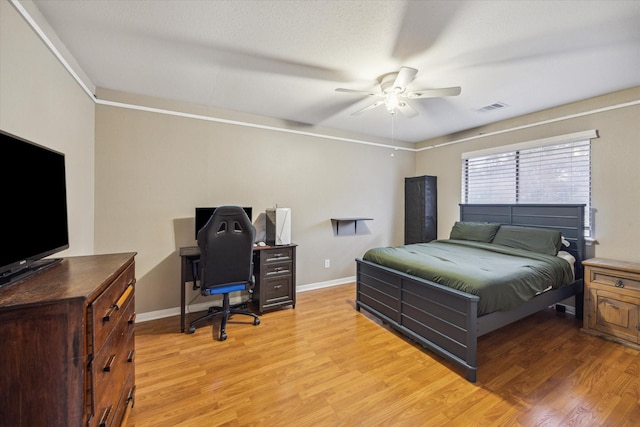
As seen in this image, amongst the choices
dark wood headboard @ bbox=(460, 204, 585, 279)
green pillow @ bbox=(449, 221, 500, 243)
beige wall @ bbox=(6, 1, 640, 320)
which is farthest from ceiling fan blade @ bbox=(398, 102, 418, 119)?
dark wood headboard @ bbox=(460, 204, 585, 279)

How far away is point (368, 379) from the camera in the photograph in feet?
6.64

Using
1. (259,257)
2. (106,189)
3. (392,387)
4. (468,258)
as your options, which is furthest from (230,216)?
(468,258)

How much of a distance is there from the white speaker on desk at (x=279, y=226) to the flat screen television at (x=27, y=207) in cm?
204

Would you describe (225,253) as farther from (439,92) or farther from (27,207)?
(439,92)

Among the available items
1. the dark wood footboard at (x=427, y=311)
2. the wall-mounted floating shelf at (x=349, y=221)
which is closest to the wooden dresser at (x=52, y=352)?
the dark wood footboard at (x=427, y=311)

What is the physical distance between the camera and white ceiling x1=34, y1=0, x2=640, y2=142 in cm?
168

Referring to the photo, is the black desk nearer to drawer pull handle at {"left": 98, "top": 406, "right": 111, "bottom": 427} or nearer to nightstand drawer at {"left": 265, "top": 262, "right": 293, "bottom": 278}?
nightstand drawer at {"left": 265, "top": 262, "right": 293, "bottom": 278}

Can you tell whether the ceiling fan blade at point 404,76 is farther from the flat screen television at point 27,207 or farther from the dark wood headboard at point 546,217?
the dark wood headboard at point 546,217

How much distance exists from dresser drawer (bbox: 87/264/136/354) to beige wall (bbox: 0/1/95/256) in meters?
0.55

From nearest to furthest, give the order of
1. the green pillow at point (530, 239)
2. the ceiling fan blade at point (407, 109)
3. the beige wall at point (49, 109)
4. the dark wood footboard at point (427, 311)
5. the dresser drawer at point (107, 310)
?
the dresser drawer at point (107, 310), the beige wall at point (49, 109), the dark wood footboard at point (427, 311), the ceiling fan blade at point (407, 109), the green pillow at point (530, 239)

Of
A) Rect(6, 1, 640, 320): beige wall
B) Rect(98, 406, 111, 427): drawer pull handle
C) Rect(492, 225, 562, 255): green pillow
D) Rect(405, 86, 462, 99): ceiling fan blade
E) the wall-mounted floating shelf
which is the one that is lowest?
Rect(98, 406, 111, 427): drawer pull handle

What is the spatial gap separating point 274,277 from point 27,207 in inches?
92.0

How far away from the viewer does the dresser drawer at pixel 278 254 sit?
10.6ft

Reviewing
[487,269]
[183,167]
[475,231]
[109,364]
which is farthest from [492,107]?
[109,364]
